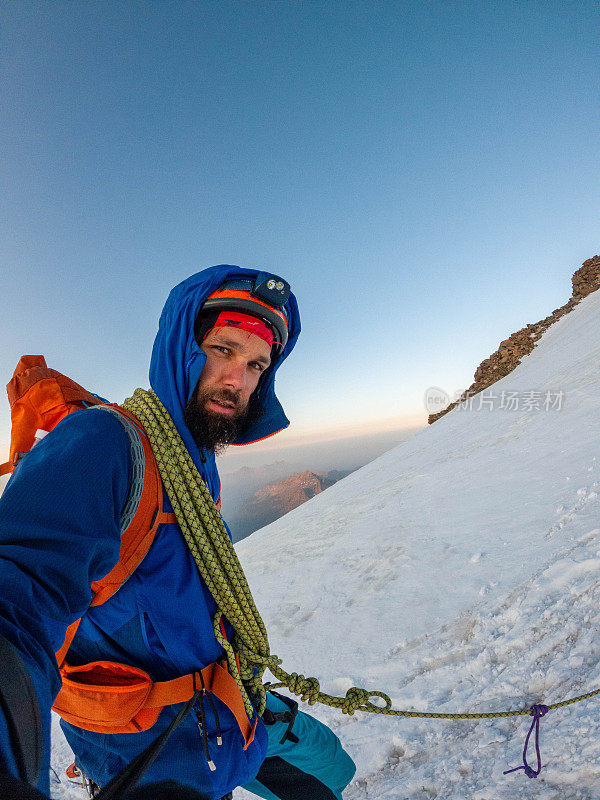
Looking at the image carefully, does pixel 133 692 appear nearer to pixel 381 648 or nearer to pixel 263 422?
pixel 263 422

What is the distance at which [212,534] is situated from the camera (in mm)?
1628

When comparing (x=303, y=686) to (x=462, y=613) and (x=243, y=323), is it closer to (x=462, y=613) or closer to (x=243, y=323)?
(x=243, y=323)

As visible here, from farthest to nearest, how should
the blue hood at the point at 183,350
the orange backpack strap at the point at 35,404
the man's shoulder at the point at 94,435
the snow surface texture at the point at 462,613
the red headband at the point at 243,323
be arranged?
the snow surface texture at the point at 462,613, the red headband at the point at 243,323, the blue hood at the point at 183,350, the orange backpack strap at the point at 35,404, the man's shoulder at the point at 94,435

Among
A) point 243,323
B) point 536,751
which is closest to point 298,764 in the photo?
point 536,751

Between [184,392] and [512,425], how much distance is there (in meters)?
11.0

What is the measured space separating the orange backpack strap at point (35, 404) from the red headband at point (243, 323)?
0.79m

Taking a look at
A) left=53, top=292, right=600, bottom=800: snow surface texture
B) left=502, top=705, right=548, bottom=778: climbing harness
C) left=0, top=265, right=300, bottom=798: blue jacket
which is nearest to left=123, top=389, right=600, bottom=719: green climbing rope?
left=0, top=265, right=300, bottom=798: blue jacket

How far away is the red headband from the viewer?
6.98 feet

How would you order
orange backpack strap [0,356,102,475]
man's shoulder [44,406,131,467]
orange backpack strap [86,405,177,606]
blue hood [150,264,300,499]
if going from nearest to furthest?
man's shoulder [44,406,131,467] → orange backpack strap [86,405,177,606] → orange backpack strap [0,356,102,475] → blue hood [150,264,300,499]

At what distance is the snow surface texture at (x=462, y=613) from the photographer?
2.44 metres

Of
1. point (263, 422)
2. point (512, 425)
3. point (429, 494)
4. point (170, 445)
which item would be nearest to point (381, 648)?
point (263, 422)

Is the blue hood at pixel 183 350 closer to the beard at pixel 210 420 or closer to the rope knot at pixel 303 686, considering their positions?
the beard at pixel 210 420

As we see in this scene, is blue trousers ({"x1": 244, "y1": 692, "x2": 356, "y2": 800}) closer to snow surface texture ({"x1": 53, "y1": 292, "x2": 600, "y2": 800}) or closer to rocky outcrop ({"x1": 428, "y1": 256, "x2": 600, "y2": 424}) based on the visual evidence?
snow surface texture ({"x1": 53, "y1": 292, "x2": 600, "y2": 800})

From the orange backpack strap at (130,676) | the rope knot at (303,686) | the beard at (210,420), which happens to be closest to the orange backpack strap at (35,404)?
the orange backpack strap at (130,676)
